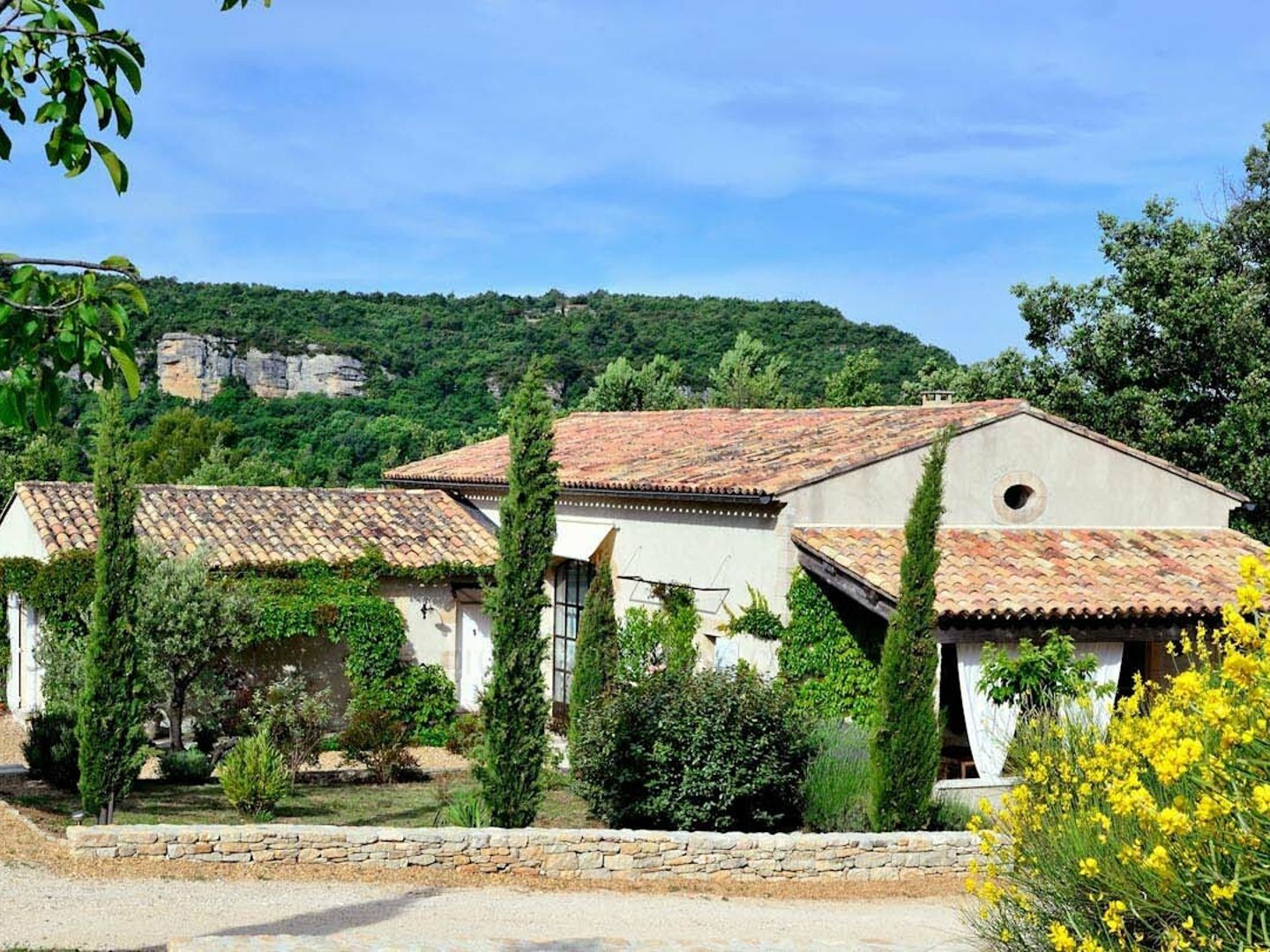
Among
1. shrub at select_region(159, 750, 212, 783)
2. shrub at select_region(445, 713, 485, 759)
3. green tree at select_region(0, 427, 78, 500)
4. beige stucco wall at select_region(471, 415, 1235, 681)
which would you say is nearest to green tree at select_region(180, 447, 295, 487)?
green tree at select_region(0, 427, 78, 500)

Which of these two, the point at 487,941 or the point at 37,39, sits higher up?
the point at 37,39

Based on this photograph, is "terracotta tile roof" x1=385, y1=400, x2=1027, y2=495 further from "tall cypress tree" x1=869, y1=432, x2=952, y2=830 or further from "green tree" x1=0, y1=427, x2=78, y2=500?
"green tree" x1=0, y1=427, x2=78, y2=500

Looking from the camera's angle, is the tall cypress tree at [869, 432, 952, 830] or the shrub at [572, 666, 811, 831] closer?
the tall cypress tree at [869, 432, 952, 830]

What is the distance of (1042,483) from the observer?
2216cm

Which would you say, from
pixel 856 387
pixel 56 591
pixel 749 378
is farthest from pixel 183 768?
pixel 749 378

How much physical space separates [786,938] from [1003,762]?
7.52 m

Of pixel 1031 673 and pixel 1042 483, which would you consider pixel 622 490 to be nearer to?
pixel 1042 483

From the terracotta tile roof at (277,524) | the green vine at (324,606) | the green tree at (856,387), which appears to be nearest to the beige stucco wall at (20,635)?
the terracotta tile roof at (277,524)

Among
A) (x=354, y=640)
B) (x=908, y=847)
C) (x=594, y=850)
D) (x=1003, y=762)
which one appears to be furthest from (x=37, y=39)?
(x=354, y=640)

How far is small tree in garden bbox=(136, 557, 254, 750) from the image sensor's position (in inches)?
794

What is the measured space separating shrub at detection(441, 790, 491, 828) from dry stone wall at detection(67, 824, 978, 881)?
125cm

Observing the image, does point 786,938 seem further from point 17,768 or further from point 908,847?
point 17,768

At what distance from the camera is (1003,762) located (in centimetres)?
1852

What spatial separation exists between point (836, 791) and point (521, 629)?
4.58 metres
